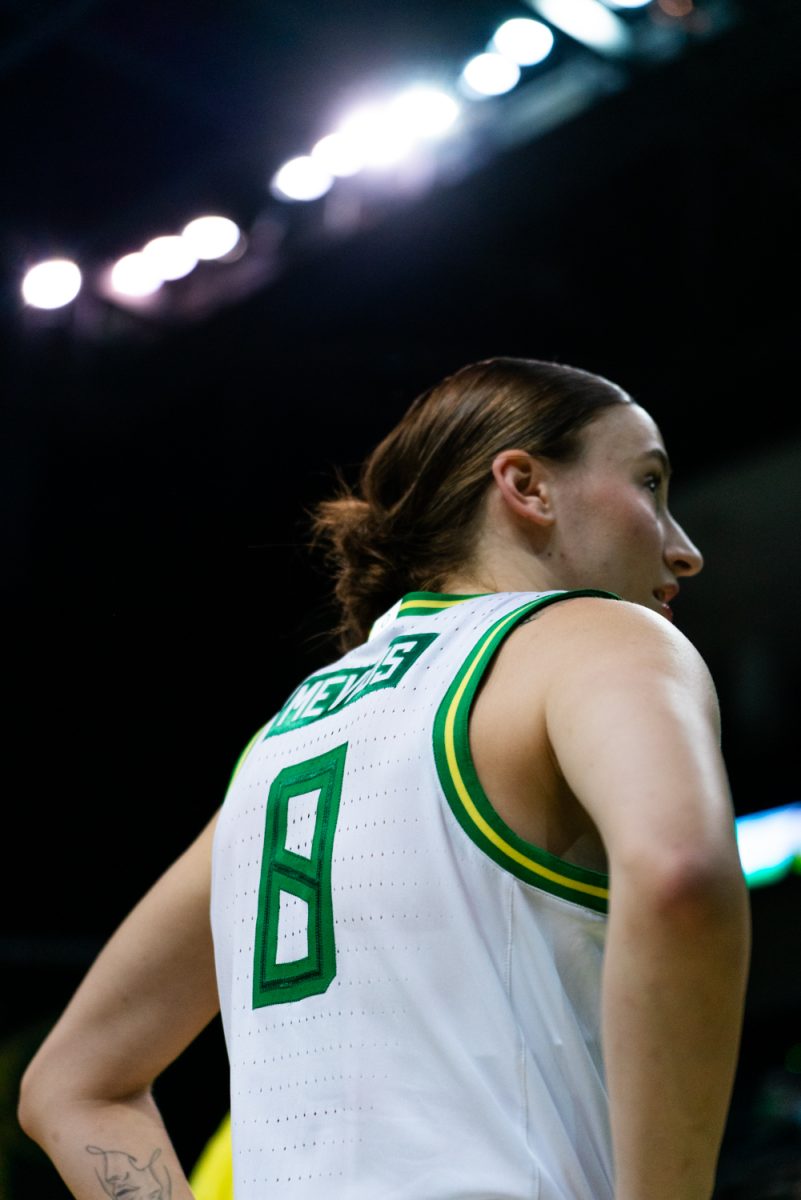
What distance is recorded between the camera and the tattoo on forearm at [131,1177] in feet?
3.72

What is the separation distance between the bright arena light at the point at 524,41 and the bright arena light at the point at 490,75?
28 mm

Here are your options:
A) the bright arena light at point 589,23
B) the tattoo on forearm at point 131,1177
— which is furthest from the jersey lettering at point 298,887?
the bright arena light at point 589,23

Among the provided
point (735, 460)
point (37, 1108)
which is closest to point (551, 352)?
point (735, 460)

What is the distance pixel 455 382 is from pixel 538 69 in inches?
88.6

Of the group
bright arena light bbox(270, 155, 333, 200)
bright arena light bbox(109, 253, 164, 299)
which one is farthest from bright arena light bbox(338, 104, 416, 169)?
bright arena light bbox(109, 253, 164, 299)

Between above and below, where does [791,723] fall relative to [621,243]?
below

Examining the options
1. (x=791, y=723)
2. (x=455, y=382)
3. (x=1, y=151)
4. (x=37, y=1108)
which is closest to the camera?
(x=37, y=1108)

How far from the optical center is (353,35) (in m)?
3.35

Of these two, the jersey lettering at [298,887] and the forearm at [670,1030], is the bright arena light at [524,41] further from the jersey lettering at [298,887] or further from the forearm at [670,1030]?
the forearm at [670,1030]

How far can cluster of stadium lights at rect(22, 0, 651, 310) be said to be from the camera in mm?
3164

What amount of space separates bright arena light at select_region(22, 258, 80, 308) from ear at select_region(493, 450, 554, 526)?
276cm

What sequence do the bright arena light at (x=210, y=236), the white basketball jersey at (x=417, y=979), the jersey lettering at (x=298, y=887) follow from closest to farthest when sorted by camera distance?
the white basketball jersey at (x=417, y=979)
the jersey lettering at (x=298, y=887)
the bright arena light at (x=210, y=236)

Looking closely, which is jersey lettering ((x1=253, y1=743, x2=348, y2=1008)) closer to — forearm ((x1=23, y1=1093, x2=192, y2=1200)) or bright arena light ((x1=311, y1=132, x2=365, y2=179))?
forearm ((x1=23, y1=1093, x2=192, y2=1200))

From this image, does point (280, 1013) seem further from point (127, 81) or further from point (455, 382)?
point (127, 81)
